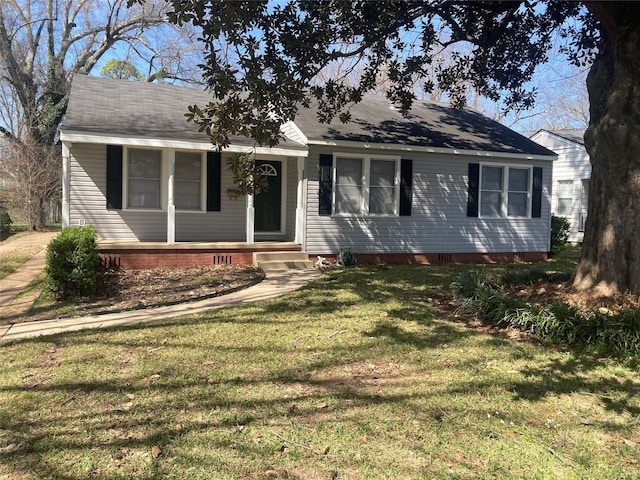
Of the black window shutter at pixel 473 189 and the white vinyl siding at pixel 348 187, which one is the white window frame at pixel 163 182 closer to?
the white vinyl siding at pixel 348 187

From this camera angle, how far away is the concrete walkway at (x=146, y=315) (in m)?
5.53

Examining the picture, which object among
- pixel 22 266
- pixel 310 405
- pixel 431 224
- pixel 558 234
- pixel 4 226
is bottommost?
pixel 310 405

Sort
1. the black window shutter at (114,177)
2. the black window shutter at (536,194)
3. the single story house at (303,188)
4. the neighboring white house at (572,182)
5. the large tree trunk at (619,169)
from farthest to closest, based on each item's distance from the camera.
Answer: the neighboring white house at (572,182), the black window shutter at (536,194), the black window shutter at (114,177), the single story house at (303,188), the large tree trunk at (619,169)

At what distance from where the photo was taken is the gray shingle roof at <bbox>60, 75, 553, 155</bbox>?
10.0m

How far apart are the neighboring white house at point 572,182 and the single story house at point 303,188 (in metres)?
6.69

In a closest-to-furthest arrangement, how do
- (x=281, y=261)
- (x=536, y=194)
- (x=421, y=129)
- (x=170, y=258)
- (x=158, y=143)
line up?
(x=158, y=143) < (x=170, y=258) < (x=281, y=261) < (x=421, y=129) < (x=536, y=194)

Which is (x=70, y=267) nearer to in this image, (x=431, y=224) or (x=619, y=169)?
(x=619, y=169)

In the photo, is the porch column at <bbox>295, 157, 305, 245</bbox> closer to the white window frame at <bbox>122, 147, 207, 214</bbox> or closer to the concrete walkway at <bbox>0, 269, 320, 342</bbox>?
the white window frame at <bbox>122, 147, 207, 214</bbox>

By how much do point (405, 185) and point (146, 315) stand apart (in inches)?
283

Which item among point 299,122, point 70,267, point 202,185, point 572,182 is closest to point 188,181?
point 202,185

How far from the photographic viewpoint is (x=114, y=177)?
10344 millimetres

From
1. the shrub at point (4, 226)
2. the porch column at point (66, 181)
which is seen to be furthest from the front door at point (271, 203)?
the shrub at point (4, 226)

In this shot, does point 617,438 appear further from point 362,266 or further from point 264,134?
point 362,266

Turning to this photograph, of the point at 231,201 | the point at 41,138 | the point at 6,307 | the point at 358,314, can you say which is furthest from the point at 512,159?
the point at 41,138
